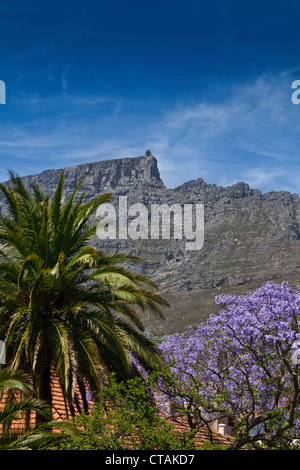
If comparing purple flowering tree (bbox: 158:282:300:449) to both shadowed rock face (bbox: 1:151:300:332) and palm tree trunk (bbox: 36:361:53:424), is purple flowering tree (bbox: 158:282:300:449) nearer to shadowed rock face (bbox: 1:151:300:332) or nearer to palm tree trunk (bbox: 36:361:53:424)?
palm tree trunk (bbox: 36:361:53:424)

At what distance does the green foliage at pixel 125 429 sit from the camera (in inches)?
358

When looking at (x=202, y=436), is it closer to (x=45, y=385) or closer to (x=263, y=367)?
(x=263, y=367)

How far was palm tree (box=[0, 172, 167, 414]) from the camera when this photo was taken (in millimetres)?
10062

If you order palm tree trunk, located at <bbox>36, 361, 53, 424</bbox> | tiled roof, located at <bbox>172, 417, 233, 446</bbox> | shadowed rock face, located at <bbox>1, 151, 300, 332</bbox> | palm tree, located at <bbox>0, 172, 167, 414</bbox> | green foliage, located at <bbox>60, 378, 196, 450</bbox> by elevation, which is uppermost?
shadowed rock face, located at <bbox>1, 151, 300, 332</bbox>

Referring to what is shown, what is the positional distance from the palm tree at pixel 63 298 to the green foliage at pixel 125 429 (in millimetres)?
479

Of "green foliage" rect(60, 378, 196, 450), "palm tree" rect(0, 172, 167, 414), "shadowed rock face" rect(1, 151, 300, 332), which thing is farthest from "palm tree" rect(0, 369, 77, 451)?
"shadowed rock face" rect(1, 151, 300, 332)

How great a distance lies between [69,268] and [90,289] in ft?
2.46

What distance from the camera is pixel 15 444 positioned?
26.7 feet

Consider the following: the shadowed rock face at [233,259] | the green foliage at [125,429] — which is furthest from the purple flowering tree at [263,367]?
the shadowed rock face at [233,259]

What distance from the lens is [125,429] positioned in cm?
929

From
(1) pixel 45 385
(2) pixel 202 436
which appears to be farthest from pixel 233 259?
(1) pixel 45 385

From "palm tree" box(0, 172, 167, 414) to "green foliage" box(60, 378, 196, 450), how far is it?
48 cm

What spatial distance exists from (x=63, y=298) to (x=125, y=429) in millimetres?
2998
